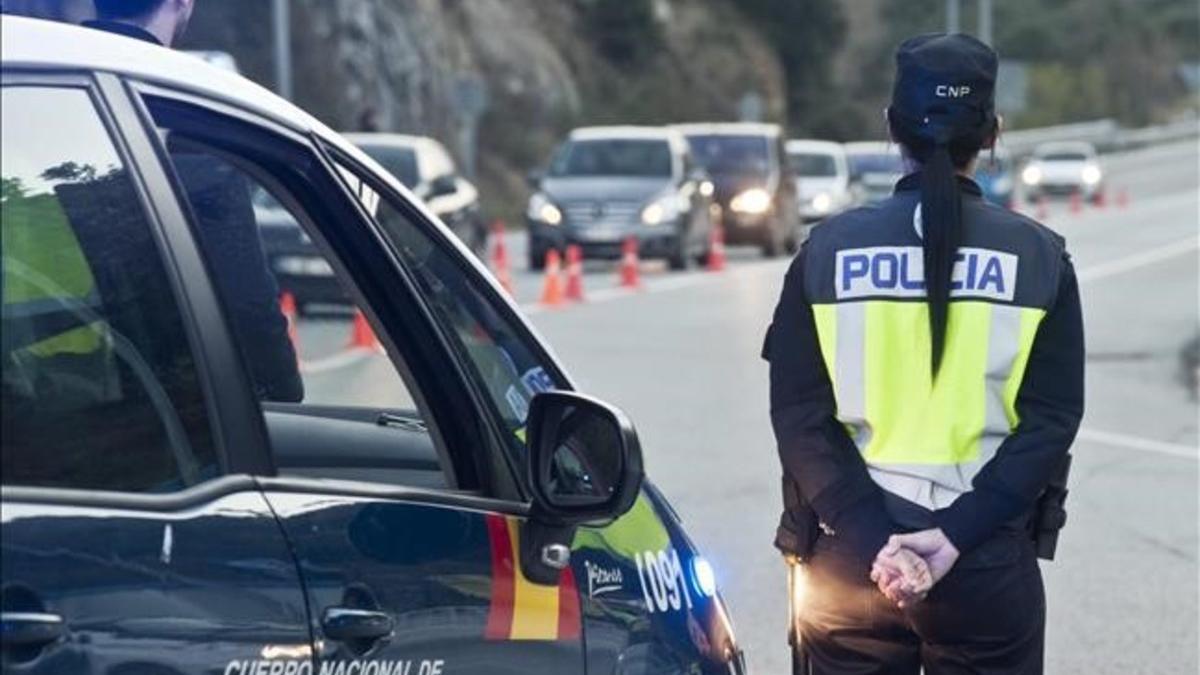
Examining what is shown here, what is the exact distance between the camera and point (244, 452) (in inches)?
128

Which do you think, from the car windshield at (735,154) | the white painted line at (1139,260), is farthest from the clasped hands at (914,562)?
the car windshield at (735,154)

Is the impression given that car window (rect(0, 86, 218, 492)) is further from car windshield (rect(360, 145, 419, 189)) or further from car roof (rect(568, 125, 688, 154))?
car roof (rect(568, 125, 688, 154))

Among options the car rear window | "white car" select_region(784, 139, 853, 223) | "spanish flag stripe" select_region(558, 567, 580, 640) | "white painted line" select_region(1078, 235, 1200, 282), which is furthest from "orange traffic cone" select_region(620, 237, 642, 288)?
the car rear window

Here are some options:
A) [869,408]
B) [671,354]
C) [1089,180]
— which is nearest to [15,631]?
[869,408]

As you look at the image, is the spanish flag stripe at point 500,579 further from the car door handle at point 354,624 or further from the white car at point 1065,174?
the white car at point 1065,174

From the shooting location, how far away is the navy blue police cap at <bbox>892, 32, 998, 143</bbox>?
4277 mm

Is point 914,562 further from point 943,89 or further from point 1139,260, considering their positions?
point 1139,260

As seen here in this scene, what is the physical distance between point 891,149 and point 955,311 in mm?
595

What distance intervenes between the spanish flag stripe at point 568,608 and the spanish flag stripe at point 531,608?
0.01 meters

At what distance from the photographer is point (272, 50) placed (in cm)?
4894

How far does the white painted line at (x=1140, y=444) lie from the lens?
14.3m

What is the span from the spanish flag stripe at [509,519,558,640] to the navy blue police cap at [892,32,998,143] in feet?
3.47

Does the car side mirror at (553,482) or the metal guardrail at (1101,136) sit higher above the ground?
the car side mirror at (553,482)

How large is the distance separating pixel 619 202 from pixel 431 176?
6.58 m
